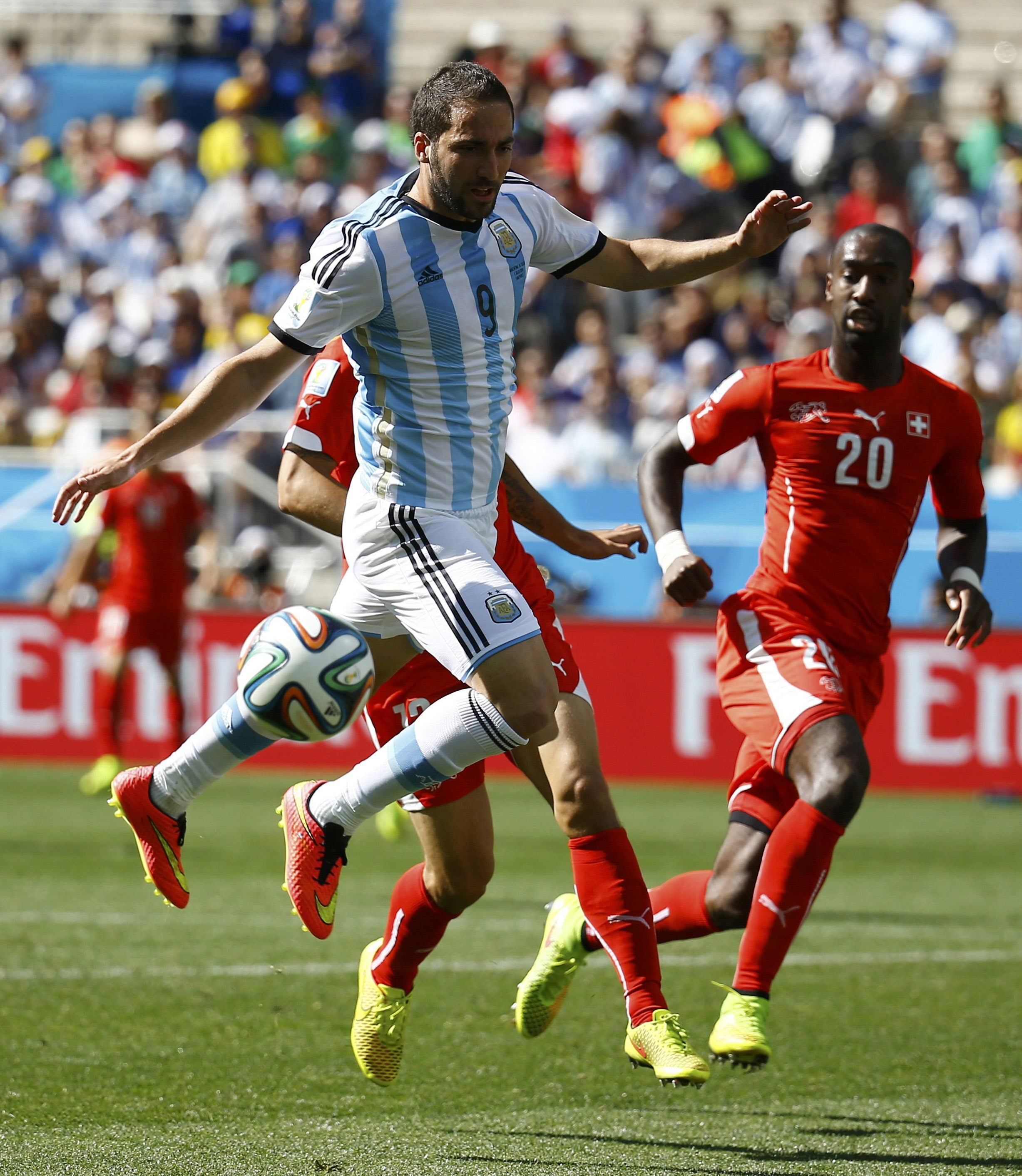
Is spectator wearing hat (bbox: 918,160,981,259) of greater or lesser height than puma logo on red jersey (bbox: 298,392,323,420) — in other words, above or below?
above

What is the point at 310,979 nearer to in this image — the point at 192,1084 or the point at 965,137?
the point at 192,1084

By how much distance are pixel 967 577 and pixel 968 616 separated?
194 millimetres

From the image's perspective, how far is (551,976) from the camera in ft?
17.2

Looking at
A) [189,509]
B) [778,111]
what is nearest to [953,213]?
[778,111]

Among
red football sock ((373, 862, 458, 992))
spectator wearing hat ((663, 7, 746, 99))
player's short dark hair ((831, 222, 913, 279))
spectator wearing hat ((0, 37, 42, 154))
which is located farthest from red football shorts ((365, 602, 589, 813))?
spectator wearing hat ((0, 37, 42, 154))

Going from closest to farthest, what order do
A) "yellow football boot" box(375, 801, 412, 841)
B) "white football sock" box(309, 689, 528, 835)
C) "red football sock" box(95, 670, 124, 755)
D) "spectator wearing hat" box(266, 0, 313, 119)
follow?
1. "white football sock" box(309, 689, 528, 835)
2. "yellow football boot" box(375, 801, 412, 841)
3. "red football sock" box(95, 670, 124, 755)
4. "spectator wearing hat" box(266, 0, 313, 119)

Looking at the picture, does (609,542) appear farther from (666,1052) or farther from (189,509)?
(189,509)

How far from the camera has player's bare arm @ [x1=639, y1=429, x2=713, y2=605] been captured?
516 cm

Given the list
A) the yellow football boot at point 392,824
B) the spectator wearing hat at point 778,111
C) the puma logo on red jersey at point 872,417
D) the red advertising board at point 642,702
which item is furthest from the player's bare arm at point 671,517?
the spectator wearing hat at point 778,111

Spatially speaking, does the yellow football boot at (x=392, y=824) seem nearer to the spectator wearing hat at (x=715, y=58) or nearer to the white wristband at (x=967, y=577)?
the white wristband at (x=967, y=577)

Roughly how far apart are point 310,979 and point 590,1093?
1.88 meters

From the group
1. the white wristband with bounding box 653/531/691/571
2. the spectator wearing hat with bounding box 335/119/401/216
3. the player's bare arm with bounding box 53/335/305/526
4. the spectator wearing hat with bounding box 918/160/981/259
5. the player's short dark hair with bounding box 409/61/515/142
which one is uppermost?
the spectator wearing hat with bounding box 335/119/401/216

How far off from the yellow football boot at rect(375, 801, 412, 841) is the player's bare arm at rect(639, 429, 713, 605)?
180 inches

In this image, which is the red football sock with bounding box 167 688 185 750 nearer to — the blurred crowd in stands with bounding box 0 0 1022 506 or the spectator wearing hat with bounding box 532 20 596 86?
the blurred crowd in stands with bounding box 0 0 1022 506
